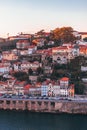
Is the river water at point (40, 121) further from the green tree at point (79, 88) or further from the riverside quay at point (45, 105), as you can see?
the green tree at point (79, 88)

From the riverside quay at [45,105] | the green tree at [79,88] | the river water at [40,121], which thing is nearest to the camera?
the river water at [40,121]

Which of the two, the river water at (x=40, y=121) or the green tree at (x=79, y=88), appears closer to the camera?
the river water at (x=40, y=121)

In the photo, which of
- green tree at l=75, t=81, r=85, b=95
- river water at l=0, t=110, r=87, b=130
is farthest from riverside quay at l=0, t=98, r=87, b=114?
green tree at l=75, t=81, r=85, b=95

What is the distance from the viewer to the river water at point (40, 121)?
707 inches

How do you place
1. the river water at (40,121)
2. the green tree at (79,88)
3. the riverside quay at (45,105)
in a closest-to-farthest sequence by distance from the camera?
the river water at (40,121), the riverside quay at (45,105), the green tree at (79,88)

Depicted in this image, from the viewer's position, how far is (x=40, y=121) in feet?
61.8

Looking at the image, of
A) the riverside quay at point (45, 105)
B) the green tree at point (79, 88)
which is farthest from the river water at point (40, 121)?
the green tree at point (79, 88)

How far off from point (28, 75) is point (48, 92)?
246 cm

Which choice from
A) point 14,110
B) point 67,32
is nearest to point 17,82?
point 14,110

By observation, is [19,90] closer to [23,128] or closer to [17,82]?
[17,82]

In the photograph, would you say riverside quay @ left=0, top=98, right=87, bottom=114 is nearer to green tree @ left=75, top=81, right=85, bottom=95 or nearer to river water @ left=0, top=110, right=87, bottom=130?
river water @ left=0, top=110, right=87, bottom=130

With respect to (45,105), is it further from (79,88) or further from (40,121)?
(40,121)

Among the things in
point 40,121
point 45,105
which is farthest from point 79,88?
point 40,121

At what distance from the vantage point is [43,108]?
21.0 metres
